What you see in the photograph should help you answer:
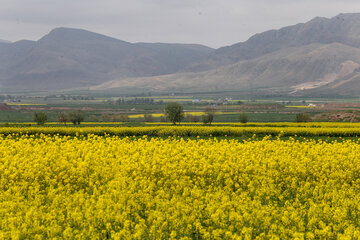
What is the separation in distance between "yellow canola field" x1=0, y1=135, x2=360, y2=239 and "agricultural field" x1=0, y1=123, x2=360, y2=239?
0.04 metres

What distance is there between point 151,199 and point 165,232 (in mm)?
2751

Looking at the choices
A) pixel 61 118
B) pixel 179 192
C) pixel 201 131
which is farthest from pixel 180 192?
pixel 61 118

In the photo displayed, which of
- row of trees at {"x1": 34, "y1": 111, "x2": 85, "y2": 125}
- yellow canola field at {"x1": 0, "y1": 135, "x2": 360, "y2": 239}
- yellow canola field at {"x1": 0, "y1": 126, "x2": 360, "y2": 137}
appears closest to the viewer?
yellow canola field at {"x1": 0, "y1": 135, "x2": 360, "y2": 239}

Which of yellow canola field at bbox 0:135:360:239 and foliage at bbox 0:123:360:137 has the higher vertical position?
yellow canola field at bbox 0:135:360:239

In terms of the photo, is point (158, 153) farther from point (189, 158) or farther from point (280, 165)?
point (280, 165)

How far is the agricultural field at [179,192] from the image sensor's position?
11.9 m

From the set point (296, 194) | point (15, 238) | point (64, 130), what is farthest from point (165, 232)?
point (64, 130)

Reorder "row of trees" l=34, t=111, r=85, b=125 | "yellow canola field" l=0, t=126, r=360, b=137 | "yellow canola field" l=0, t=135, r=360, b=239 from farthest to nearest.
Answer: "row of trees" l=34, t=111, r=85, b=125 < "yellow canola field" l=0, t=126, r=360, b=137 < "yellow canola field" l=0, t=135, r=360, b=239

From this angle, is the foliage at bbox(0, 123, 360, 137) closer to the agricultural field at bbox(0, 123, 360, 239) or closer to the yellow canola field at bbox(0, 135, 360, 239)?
the yellow canola field at bbox(0, 135, 360, 239)

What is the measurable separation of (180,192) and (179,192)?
1.00ft

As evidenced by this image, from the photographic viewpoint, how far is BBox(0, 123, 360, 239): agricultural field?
39.0 ft

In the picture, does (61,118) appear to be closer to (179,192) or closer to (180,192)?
(180,192)

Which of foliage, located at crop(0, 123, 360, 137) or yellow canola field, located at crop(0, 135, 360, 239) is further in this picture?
foliage, located at crop(0, 123, 360, 137)

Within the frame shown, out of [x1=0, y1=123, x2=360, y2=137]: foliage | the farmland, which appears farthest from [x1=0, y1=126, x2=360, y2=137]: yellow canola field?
the farmland
